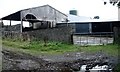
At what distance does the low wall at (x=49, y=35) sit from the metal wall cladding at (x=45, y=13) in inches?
248

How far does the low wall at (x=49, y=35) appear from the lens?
18688mm

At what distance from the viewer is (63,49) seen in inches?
644

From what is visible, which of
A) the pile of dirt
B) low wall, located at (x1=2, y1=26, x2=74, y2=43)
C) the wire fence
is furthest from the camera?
the wire fence

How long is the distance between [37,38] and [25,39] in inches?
37.2

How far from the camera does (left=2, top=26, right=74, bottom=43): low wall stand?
18.7 m

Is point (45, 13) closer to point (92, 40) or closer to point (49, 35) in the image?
point (92, 40)

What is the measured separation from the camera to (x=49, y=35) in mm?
19469

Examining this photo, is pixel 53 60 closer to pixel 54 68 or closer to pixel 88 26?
pixel 54 68

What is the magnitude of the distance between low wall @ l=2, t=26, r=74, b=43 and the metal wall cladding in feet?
20.7

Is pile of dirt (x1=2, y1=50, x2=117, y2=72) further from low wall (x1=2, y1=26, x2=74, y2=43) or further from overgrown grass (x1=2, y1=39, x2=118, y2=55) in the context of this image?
low wall (x1=2, y1=26, x2=74, y2=43)

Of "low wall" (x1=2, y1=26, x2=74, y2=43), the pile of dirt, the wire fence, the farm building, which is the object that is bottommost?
the pile of dirt

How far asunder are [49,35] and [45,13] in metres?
9.46

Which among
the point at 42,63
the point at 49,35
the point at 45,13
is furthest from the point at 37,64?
the point at 45,13

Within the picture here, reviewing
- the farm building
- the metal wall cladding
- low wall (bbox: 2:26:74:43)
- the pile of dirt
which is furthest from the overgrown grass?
the metal wall cladding
